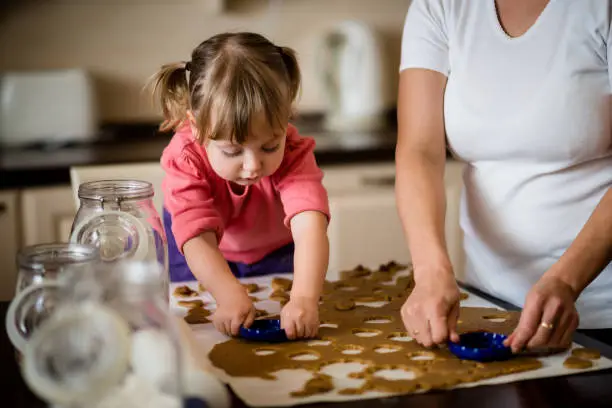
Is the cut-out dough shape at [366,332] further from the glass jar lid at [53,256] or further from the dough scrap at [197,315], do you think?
the glass jar lid at [53,256]

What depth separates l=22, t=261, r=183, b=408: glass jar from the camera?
0.62 m

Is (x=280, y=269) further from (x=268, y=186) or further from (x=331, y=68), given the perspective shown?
(x=331, y=68)

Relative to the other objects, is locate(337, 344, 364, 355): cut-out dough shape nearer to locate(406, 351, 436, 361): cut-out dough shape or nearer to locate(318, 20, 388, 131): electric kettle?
locate(406, 351, 436, 361): cut-out dough shape

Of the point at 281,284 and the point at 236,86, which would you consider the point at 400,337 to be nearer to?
the point at 281,284

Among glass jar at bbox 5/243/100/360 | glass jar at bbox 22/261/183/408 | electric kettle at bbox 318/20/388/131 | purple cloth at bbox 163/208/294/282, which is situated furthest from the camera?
electric kettle at bbox 318/20/388/131

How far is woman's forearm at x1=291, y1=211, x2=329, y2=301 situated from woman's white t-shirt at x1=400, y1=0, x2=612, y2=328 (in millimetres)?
288

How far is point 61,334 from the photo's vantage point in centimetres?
62

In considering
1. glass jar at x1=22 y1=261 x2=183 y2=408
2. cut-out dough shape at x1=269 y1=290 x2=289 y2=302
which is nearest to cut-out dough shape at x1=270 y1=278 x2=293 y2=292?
cut-out dough shape at x1=269 y1=290 x2=289 y2=302

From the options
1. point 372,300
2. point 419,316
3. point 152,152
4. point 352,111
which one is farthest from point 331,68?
point 419,316

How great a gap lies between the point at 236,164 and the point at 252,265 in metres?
0.32

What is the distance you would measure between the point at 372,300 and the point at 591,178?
0.40 meters

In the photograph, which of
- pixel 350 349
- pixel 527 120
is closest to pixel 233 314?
pixel 350 349

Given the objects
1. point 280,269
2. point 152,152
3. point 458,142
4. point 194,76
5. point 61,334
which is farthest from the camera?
point 152,152

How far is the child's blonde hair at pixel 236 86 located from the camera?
1096 mm
